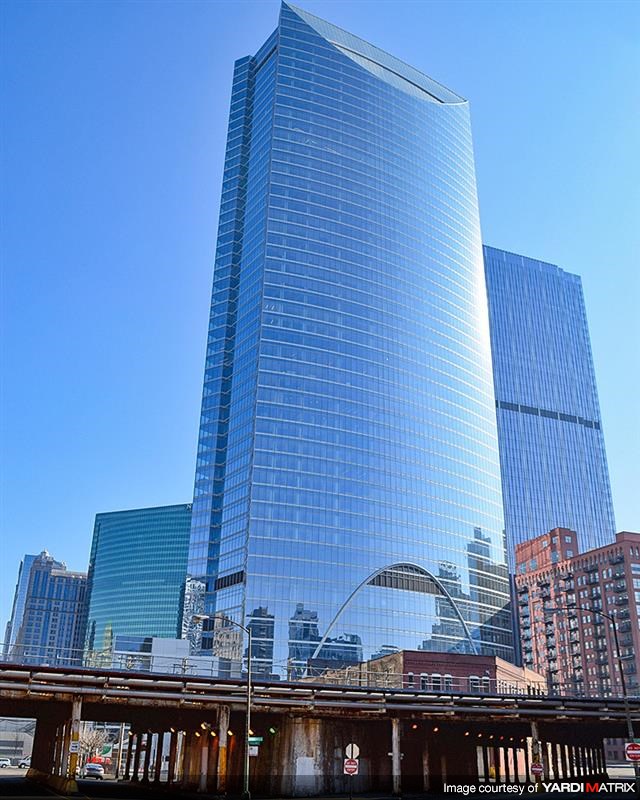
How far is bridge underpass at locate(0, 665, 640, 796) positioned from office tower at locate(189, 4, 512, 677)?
65728 mm

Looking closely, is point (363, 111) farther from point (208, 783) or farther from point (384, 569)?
point (208, 783)

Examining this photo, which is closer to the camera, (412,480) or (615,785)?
(615,785)

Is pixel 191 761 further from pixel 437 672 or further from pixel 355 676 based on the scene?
pixel 355 676

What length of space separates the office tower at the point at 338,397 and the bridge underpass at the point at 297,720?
65.7m

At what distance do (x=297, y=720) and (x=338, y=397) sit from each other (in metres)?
108

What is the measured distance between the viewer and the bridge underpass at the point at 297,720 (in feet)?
156

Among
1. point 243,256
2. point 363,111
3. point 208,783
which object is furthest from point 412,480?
point 208,783

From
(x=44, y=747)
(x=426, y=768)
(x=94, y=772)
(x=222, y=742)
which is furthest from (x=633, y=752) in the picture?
(x=94, y=772)

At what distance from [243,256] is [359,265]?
2647 centimetres

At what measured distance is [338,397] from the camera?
159500mm

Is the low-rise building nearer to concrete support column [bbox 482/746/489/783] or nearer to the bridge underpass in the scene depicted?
concrete support column [bbox 482/746/489/783]

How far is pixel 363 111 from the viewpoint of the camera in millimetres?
190250

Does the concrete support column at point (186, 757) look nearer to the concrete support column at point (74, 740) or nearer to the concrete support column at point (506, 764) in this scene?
the concrete support column at point (74, 740)

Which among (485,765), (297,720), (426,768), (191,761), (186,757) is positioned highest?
(297,720)
